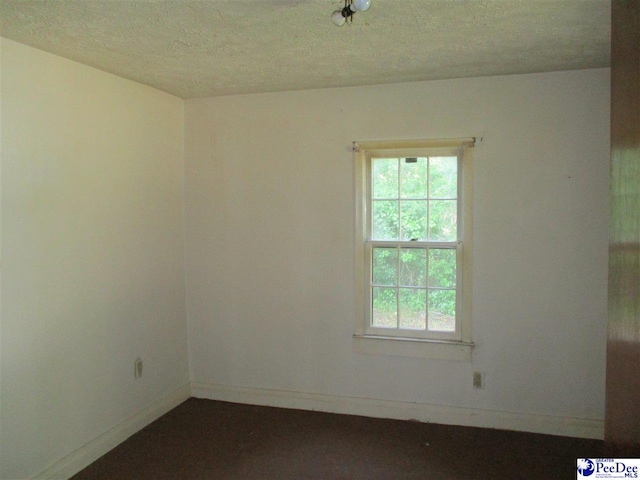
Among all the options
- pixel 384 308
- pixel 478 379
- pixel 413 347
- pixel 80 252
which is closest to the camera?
pixel 80 252

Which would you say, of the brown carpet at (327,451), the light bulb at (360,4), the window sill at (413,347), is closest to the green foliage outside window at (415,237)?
the window sill at (413,347)

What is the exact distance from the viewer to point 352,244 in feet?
11.0

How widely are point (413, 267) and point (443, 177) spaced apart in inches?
26.8

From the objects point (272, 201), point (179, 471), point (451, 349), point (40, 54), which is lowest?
point (179, 471)

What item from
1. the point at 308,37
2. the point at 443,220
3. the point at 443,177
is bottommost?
the point at 443,220

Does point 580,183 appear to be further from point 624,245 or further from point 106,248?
point 106,248

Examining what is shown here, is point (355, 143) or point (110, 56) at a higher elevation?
point (110, 56)

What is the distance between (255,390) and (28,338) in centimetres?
173

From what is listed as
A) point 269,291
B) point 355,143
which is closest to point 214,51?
point 355,143

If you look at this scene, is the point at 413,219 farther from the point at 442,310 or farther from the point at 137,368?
the point at 137,368

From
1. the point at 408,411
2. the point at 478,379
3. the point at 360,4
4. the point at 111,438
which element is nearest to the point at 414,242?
the point at 478,379

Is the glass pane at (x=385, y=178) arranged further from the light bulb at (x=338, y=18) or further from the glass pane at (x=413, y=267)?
the light bulb at (x=338, y=18)

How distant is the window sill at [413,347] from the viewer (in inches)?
125

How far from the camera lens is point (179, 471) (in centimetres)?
267
